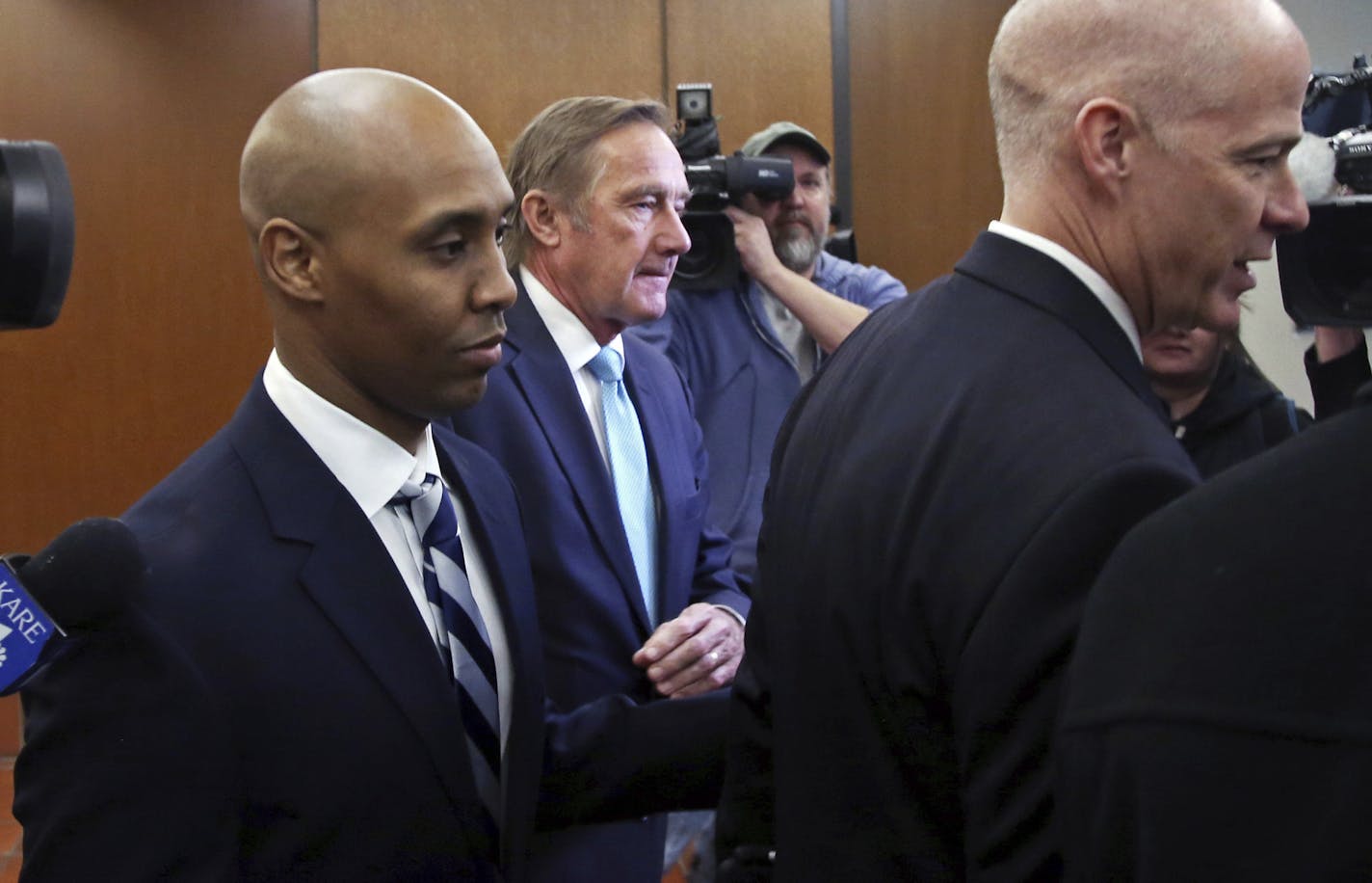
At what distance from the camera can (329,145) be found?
1161 mm

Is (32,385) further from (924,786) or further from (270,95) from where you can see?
(924,786)

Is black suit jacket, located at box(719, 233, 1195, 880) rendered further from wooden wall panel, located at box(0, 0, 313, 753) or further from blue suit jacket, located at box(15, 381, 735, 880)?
wooden wall panel, located at box(0, 0, 313, 753)

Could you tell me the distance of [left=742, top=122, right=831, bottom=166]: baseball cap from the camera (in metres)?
3.02

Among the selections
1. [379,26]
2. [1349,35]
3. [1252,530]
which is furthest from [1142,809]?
[379,26]

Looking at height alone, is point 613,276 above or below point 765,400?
above

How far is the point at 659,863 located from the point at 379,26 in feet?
11.5

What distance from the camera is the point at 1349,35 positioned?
3.93 meters

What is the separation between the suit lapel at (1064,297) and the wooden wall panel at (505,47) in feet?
12.0

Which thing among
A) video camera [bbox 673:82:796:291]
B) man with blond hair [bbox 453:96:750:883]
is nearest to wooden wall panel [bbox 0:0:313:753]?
video camera [bbox 673:82:796:291]

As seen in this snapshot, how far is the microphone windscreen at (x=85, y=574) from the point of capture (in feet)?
3.05

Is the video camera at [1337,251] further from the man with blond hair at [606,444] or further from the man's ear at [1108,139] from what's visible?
the man with blond hair at [606,444]

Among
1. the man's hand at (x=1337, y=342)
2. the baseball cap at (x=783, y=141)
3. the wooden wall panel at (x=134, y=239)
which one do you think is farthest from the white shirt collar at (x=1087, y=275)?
the wooden wall panel at (x=134, y=239)

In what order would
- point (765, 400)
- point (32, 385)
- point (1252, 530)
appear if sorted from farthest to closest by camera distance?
point (32, 385)
point (765, 400)
point (1252, 530)

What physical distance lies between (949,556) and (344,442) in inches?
22.5
